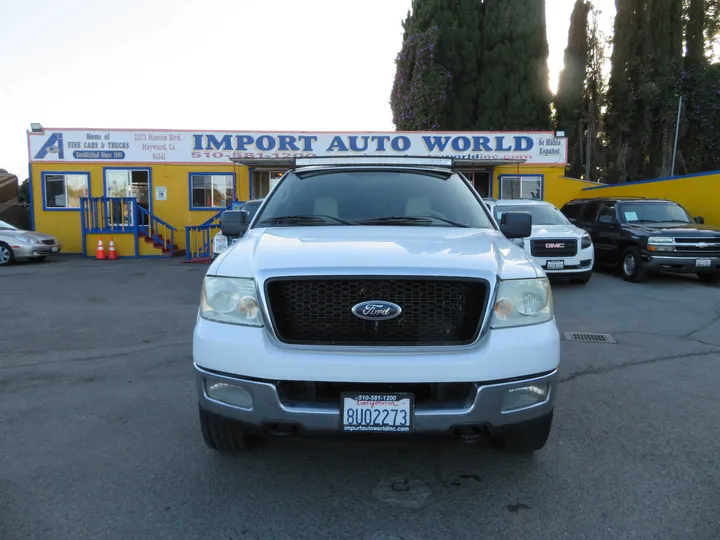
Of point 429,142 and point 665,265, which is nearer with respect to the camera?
point 665,265

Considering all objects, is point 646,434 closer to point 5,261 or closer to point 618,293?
point 618,293

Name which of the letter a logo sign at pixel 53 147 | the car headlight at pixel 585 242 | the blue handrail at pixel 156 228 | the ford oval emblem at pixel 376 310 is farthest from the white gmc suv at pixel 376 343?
the letter a logo sign at pixel 53 147

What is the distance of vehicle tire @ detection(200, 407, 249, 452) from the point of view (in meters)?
2.93

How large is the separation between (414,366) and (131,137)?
19.0m

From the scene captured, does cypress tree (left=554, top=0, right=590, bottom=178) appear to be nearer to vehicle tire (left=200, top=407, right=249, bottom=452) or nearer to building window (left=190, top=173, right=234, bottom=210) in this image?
building window (left=190, top=173, right=234, bottom=210)

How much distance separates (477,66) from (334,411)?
29.4 m

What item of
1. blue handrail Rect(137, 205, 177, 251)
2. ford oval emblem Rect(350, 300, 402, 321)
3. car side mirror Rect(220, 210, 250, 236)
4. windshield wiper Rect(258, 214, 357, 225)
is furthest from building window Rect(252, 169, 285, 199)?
ford oval emblem Rect(350, 300, 402, 321)

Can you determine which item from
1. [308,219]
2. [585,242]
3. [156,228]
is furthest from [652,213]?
[156,228]

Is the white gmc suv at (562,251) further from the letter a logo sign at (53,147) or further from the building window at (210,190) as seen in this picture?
the letter a logo sign at (53,147)

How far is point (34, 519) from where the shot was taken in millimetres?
2580

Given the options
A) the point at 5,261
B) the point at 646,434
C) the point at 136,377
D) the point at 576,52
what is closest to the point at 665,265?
the point at 646,434

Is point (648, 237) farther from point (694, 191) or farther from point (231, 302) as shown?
point (231, 302)

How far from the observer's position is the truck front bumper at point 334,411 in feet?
8.18

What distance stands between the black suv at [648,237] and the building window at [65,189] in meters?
16.4
